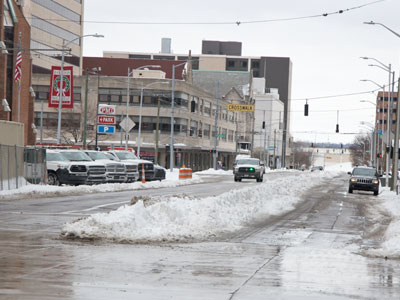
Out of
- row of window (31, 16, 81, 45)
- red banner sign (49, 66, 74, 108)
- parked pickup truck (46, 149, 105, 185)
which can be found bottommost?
parked pickup truck (46, 149, 105, 185)

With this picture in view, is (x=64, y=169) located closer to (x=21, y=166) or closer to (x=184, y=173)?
(x=21, y=166)

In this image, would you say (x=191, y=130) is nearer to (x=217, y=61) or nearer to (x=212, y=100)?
(x=212, y=100)

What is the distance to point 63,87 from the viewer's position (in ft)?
158

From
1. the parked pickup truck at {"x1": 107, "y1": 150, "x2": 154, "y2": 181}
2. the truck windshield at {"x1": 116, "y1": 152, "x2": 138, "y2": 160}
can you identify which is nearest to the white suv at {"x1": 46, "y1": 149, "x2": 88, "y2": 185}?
the parked pickup truck at {"x1": 107, "y1": 150, "x2": 154, "y2": 181}

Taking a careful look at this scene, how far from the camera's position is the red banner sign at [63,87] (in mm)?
47188

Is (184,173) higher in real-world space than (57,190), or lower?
higher

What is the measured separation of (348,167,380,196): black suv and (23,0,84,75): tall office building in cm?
4875

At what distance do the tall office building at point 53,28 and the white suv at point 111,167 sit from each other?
138 feet

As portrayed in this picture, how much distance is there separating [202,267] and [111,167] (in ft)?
105

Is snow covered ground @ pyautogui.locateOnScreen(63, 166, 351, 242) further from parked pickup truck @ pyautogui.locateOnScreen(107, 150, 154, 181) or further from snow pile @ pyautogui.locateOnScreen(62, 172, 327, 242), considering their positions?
parked pickup truck @ pyautogui.locateOnScreen(107, 150, 154, 181)

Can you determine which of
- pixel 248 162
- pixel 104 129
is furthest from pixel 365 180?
pixel 104 129

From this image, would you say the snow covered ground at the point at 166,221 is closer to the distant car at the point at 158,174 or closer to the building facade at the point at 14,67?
the distant car at the point at 158,174

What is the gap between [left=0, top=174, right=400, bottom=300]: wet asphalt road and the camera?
938 cm

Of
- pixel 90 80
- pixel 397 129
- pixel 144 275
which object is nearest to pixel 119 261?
pixel 144 275
